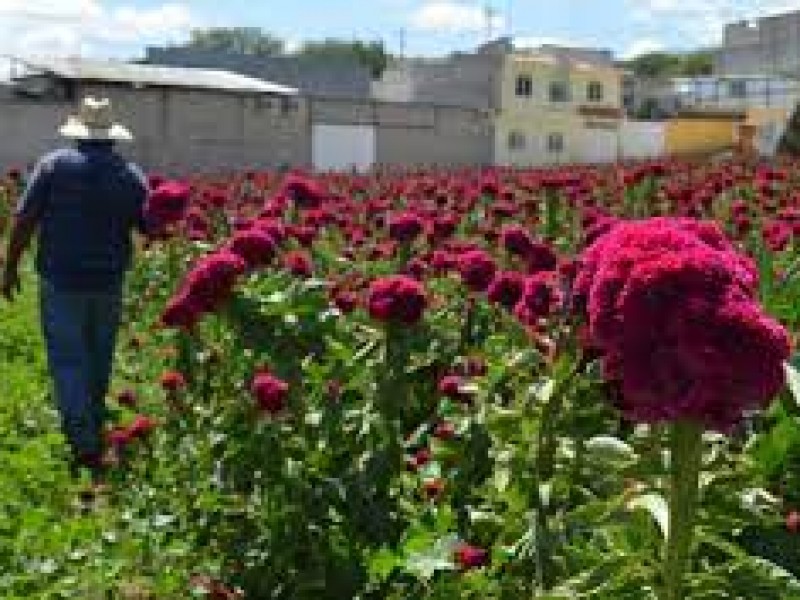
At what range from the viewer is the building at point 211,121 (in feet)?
136

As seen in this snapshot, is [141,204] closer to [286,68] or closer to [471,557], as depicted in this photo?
[471,557]

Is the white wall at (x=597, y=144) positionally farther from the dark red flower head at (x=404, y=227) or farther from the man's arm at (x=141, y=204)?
the dark red flower head at (x=404, y=227)

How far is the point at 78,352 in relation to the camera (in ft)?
27.7

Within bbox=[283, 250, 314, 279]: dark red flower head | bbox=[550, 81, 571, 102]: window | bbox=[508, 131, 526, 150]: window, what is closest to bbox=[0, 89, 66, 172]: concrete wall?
bbox=[508, 131, 526, 150]: window

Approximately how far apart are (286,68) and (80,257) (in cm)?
6792

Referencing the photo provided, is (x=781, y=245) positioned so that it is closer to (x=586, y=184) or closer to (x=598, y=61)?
(x=586, y=184)

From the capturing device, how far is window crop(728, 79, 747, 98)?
8800 centimetres

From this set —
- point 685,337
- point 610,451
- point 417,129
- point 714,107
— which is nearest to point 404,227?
point 610,451

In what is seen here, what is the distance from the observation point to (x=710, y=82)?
3696 inches

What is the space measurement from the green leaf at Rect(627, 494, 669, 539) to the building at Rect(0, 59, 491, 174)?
125 feet

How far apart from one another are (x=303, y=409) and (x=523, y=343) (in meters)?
1.17

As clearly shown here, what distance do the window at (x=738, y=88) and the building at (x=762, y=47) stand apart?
11.0 feet

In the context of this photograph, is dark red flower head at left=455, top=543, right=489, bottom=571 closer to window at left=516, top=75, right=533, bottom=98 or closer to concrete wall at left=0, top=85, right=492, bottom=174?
concrete wall at left=0, top=85, right=492, bottom=174

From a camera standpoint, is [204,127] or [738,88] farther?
[738,88]
